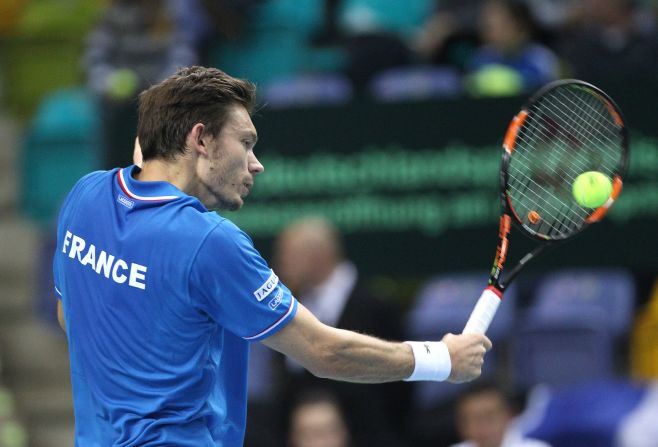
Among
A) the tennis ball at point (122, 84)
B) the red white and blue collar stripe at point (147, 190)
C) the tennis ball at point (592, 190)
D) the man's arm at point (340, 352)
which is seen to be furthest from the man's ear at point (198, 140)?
the tennis ball at point (122, 84)

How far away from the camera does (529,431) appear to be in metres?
7.24

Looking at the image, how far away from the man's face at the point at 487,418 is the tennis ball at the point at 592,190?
2326 mm

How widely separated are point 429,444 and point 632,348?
1291mm

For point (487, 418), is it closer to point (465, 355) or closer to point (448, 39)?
point (465, 355)

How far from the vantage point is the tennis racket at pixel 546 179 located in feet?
15.8

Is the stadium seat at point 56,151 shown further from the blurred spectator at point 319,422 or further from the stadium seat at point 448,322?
the blurred spectator at point 319,422

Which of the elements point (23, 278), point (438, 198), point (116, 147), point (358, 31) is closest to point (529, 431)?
point (438, 198)

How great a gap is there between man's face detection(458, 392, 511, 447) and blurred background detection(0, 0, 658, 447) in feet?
0.29

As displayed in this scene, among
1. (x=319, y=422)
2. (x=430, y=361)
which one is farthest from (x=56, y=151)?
(x=430, y=361)

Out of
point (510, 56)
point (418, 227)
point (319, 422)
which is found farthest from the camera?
point (510, 56)

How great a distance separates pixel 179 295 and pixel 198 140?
46 cm

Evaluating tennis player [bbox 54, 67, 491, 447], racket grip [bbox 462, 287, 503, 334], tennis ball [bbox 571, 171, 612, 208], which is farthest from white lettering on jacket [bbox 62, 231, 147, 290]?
tennis ball [bbox 571, 171, 612, 208]

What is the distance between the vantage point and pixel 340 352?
4027 mm

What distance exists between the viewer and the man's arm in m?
3.97
